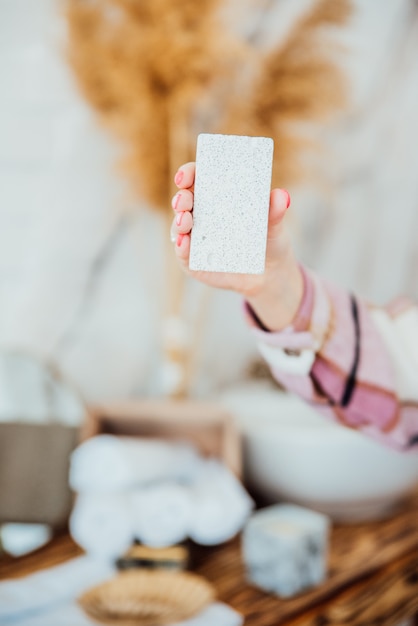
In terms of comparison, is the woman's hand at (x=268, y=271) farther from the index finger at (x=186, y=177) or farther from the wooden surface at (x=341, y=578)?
the wooden surface at (x=341, y=578)

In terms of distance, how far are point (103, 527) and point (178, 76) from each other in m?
0.83

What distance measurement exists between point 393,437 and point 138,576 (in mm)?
392

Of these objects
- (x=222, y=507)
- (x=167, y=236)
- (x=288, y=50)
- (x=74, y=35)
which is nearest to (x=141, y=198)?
(x=167, y=236)

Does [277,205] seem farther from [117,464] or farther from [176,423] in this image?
[176,423]

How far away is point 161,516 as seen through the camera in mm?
941

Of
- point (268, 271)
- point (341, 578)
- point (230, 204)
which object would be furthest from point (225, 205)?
point (341, 578)

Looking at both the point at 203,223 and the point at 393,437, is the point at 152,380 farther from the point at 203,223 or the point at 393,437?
the point at 203,223

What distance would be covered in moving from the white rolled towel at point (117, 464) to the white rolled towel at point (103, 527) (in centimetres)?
4

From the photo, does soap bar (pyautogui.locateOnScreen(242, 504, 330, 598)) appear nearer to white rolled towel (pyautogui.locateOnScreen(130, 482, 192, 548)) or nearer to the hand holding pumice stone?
white rolled towel (pyautogui.locateOnScreen(130, 482, 192, 548))

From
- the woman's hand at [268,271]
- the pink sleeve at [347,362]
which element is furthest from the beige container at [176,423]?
the woman's hand at [268,271]

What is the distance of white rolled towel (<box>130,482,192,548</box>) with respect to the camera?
94cm

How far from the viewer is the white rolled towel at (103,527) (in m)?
0.92

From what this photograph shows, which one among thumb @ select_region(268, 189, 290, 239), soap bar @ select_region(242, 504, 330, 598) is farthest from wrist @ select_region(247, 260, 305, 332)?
soap bar @ select_region(242, 504, 330, 598)

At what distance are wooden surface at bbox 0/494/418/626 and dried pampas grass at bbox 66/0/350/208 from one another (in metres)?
0.69
